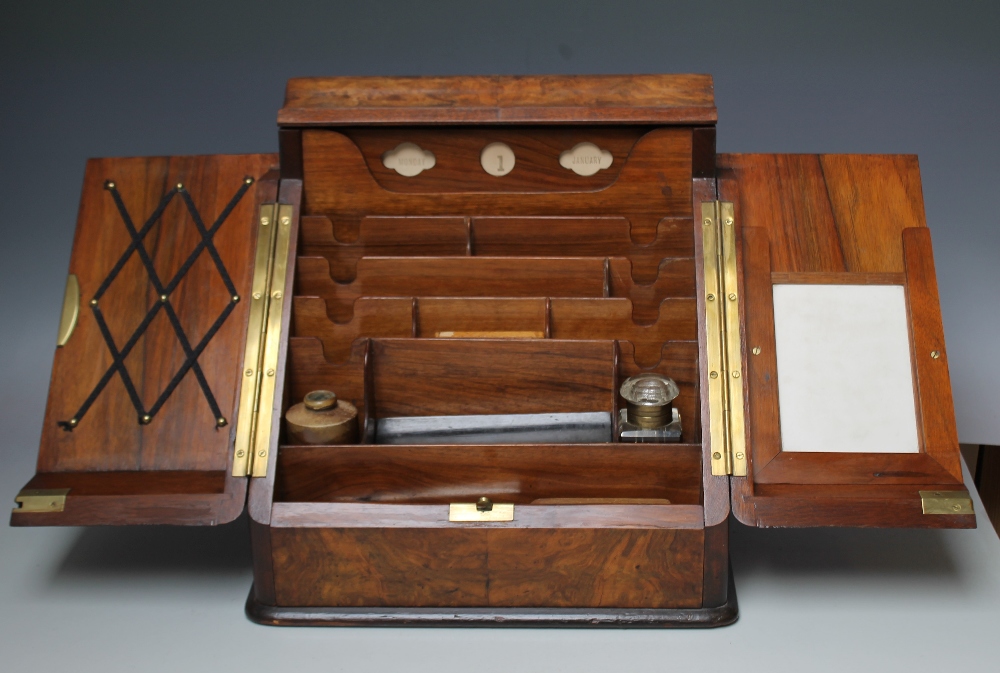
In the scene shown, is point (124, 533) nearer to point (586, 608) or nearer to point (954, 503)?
point (586, 608)

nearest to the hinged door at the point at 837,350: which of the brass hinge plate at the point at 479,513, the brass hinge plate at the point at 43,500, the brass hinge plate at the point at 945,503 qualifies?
the brass hinge plate at the point at 945,503

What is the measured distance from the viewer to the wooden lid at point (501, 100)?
306cm

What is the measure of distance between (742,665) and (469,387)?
102 cm

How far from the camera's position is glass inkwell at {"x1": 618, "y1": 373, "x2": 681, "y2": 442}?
9.58 ft

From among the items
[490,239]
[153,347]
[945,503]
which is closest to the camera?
[945,503]

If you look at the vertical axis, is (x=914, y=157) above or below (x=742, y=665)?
above

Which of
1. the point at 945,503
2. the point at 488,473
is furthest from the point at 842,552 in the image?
the point at 488,473

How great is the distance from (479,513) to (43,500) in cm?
110

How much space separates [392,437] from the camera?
120 inches

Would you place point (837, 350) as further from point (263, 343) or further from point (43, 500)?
point (43, 500)

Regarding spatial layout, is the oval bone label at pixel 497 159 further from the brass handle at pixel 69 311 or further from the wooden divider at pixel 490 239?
the brass handle at pixel 69 311

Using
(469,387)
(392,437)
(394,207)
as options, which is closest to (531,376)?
(469,387)

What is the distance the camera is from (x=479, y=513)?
2.71 metres

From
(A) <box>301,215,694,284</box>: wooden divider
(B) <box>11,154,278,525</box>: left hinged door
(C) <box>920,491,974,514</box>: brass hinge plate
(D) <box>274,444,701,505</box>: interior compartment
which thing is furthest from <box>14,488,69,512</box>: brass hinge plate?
(C) <box>920,491,974,514</box>: brass hinge plate
